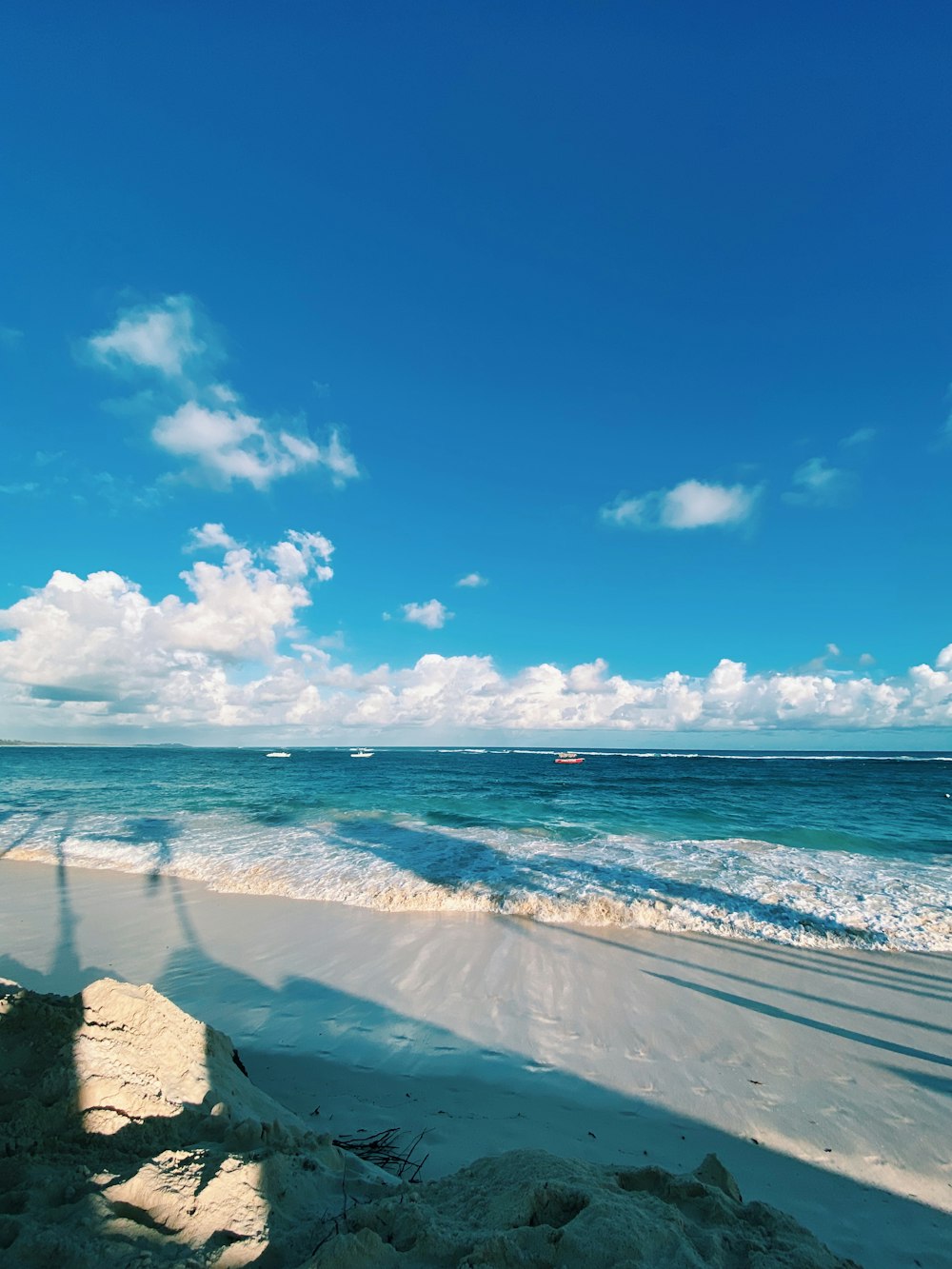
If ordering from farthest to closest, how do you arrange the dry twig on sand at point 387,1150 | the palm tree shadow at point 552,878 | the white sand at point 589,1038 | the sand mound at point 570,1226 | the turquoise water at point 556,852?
the turquoise water at point 556,852 → the palm tree shadow at point 552,878 → the white sand at point 589,1038 → the dry twig on sand at point 387,1150 → the sand mound at point 570,1226

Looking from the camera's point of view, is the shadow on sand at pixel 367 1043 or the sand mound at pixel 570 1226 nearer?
the sand mound at pixel 570 1226

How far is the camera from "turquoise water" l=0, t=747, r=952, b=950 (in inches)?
440

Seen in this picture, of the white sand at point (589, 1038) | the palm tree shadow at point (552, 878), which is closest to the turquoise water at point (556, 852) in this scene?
the palm tree shadow at point (552, 878)

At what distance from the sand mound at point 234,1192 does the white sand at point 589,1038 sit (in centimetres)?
123

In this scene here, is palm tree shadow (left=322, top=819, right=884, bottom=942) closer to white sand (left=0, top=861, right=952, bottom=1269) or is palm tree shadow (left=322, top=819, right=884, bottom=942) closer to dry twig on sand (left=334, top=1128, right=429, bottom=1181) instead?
white sand (left=0, top=861, right=952, bottom=1269)

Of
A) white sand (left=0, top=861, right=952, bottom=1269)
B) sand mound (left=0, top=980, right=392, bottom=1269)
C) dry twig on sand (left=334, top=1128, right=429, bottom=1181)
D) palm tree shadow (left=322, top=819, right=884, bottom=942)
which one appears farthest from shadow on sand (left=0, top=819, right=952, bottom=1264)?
palm tree shadow (left=322, top=819, right=884, bottom=942)

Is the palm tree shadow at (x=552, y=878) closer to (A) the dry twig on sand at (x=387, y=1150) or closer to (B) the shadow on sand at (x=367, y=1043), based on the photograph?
(B) the shadow on sand at (x=367, y=1043)

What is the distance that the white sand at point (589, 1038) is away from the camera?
4352mm

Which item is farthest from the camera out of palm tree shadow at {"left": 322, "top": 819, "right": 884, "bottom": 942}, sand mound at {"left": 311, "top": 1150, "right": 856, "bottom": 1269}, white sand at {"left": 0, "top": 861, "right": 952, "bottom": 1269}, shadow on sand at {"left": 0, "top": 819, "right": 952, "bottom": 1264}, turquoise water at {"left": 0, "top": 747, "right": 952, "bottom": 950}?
turquoise water at {"left": 0, "top": 747, "right": 952, "bottom": 950}

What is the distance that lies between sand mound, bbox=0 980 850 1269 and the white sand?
1.23 m

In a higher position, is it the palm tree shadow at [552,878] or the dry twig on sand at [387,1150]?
the dry twig on sand at [387,1150]

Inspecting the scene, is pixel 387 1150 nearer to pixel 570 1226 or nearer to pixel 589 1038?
pixel 570 1226

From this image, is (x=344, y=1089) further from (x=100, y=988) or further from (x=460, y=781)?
(x=460, y=781)

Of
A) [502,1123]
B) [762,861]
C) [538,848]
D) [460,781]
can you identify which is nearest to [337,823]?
[538,848]
